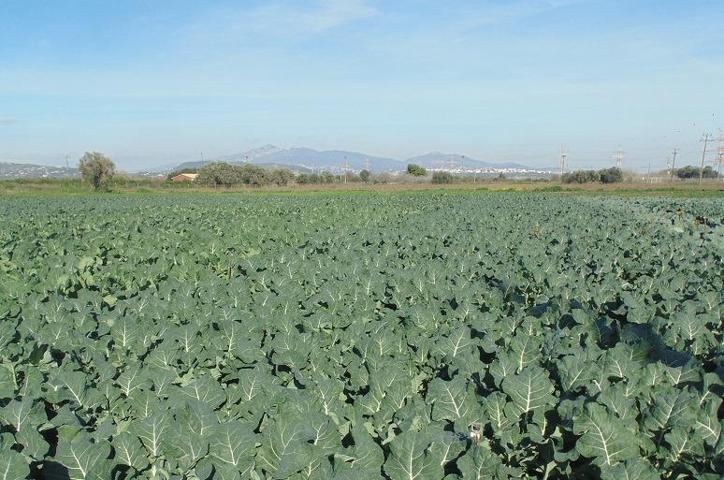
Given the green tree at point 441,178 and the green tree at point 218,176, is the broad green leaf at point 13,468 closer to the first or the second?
the green tree at point 218,176

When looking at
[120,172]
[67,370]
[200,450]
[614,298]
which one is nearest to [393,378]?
[200,450]

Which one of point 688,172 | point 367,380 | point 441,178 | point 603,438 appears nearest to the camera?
point 603,438

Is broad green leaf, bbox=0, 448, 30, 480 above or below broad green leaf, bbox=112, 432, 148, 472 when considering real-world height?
above

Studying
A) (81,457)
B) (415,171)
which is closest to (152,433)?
(81,457)

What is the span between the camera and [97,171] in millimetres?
70562

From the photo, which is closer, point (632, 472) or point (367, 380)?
point (632, 472)

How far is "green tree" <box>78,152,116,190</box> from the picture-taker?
7031 centimetres

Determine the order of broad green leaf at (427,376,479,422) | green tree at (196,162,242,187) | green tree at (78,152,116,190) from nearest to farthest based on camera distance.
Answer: broad green leaf at (427,376,479,422)
green tree at (78,152,116,190)
green tree at (196,162,242,187)

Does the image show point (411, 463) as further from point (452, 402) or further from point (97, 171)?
point (97, 171)

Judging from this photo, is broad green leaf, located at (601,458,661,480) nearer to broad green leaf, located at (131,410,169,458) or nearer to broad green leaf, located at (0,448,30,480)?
broad green leaf, located at (131,410,169,458)

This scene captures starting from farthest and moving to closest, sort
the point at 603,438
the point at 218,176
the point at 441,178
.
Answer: the point at 441,178, the point at 218,176, the point at 603,438

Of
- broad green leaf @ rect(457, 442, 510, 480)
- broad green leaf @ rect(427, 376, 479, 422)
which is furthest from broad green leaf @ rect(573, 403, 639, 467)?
broad green leaf @ rect(427, 376, 479, 422)

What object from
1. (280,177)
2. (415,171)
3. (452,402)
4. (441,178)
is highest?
(415,171)

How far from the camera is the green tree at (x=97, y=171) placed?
70.3 meters
